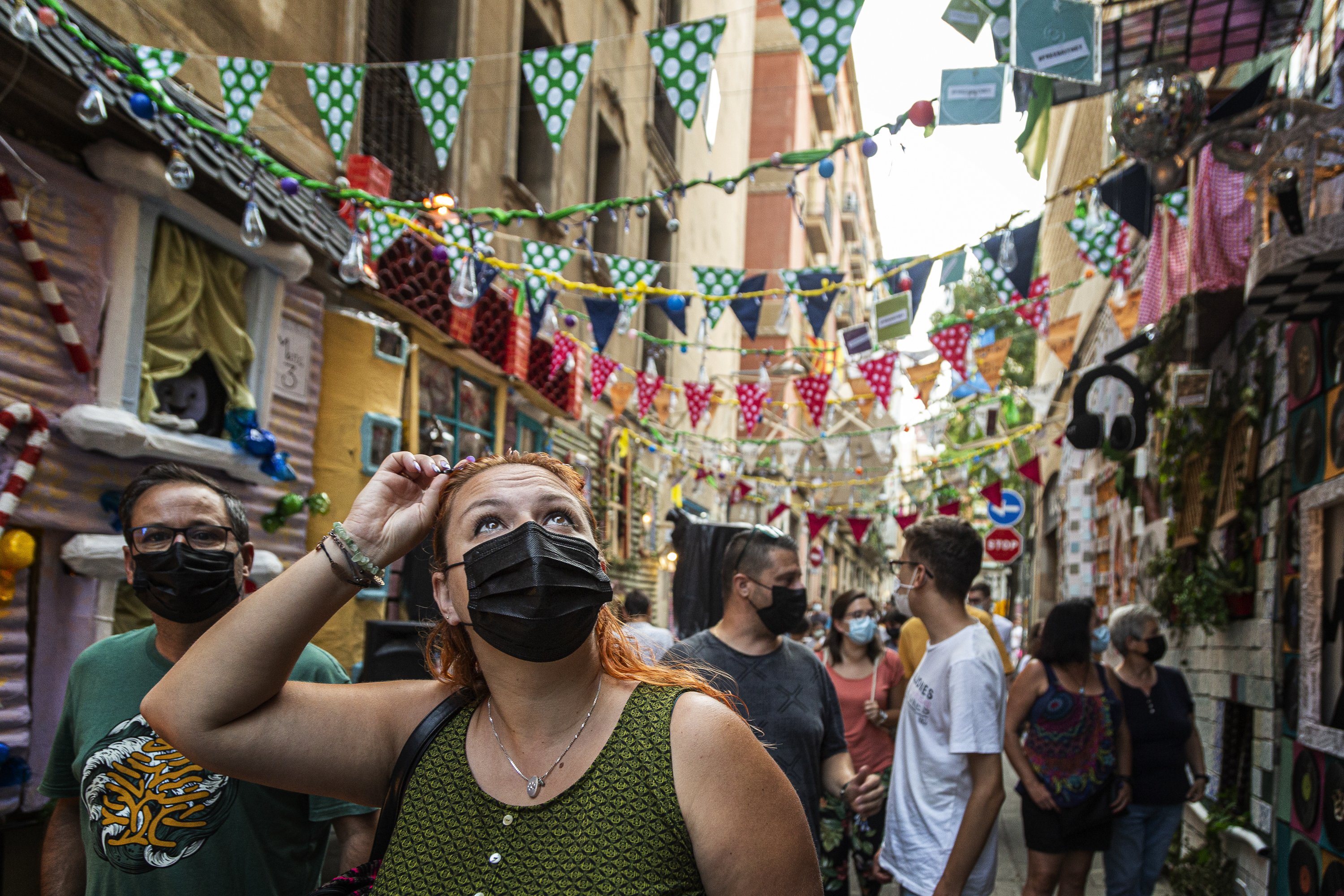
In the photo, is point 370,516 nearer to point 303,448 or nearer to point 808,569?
point 303,448

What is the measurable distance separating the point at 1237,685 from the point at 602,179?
483 inches

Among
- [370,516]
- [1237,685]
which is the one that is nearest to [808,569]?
[1237,685]

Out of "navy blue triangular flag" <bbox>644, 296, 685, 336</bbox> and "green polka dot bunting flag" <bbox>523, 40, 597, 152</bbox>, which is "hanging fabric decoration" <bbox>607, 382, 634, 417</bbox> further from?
"green polka dot bunting flag" <bbox>523, 40, 597, 152</bbox>

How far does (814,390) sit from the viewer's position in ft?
43.9

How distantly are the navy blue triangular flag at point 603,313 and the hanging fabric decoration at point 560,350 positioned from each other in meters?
2.29

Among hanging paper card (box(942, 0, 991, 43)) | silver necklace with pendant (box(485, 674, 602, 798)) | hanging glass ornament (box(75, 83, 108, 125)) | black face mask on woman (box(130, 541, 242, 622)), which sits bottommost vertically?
silver necklace with pendant (box(485, 674, 602, 798))

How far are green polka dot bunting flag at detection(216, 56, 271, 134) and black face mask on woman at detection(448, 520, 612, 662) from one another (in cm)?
482

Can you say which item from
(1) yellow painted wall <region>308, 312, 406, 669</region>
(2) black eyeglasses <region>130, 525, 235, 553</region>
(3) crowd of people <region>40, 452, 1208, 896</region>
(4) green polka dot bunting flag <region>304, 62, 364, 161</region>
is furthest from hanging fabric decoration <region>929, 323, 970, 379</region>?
(2) black eyeglasses <region>130, 525, 235, 553</region>

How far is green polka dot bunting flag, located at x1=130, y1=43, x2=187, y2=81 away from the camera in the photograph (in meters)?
5.43

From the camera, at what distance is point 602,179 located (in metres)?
16.4

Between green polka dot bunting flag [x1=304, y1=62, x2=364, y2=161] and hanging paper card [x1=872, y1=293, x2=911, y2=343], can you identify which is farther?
hanging paper card [x1=872, y1=293, x2=911, y2=343]

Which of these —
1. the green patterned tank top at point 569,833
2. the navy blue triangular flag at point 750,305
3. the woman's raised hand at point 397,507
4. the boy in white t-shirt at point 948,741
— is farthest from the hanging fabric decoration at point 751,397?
the green patterned tank top at point 569,833

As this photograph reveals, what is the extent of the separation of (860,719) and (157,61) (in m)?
5.45

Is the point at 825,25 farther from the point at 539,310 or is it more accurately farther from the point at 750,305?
the point at 539,310
